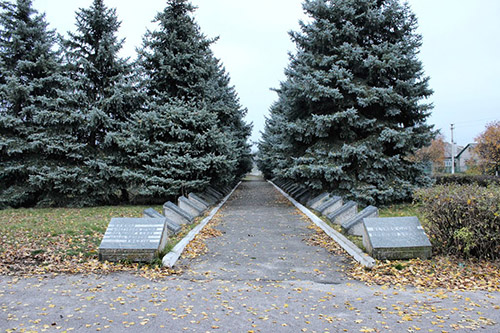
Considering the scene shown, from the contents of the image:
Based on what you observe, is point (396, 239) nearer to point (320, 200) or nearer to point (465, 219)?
point (465, 219)

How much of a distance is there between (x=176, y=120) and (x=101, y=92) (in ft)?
11.6

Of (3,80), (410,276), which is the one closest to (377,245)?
(410,276)

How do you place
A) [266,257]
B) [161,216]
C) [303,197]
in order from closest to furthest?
[266,257], [161,216], [303,197]

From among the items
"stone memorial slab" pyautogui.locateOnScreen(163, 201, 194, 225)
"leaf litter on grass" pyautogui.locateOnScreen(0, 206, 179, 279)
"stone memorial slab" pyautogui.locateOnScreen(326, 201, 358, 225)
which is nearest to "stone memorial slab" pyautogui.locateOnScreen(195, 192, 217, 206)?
"leaf litter on grass" pyautogui.locateOnScreen(0, 206, 179, 279)

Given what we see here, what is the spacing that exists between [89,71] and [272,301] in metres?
12.8

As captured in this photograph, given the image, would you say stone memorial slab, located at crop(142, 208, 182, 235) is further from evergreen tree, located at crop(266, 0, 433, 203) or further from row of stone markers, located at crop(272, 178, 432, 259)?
evergreen tree, located at crop(266, 0, 433, 203)

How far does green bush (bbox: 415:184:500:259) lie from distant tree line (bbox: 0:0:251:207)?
834 cm

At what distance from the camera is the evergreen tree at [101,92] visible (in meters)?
13.8

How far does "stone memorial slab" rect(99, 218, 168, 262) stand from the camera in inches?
247

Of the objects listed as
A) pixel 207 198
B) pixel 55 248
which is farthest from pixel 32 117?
pixel 55 248

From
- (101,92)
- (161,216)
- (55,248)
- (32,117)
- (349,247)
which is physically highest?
(101,92)

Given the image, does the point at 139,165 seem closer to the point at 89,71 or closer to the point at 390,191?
the point at 89,71

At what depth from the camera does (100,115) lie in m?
13.5

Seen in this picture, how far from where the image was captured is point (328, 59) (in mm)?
12352
